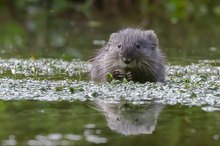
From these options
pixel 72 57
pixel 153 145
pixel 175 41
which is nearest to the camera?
pixel 153 145

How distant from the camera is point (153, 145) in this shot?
4910mm

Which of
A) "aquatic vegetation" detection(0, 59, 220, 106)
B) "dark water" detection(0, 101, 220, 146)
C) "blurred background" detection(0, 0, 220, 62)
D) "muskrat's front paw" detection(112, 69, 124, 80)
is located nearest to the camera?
"dark water" detection(0, 101, 220, 146)

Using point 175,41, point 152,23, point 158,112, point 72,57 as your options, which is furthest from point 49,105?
point 152,23

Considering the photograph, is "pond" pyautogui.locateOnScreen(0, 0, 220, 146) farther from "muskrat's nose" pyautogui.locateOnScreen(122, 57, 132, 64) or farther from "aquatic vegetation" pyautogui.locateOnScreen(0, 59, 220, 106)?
"muskrat's nose" pyautogui.locateOnScreen(122, 57, 132, 64)

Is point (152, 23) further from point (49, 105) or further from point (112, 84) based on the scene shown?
point (49, 105)

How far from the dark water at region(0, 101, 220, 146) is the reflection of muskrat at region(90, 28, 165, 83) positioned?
1.47 m

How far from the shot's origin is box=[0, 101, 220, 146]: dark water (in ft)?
16.7

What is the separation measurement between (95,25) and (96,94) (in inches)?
321

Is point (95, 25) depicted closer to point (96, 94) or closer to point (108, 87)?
point (108, 87)

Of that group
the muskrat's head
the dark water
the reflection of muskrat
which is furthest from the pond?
the muskrat's head

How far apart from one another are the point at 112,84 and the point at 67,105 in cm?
114

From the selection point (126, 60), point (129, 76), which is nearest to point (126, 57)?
point (126, 60)

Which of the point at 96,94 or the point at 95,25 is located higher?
the point at 95,25

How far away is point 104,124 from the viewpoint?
5.71 metres
